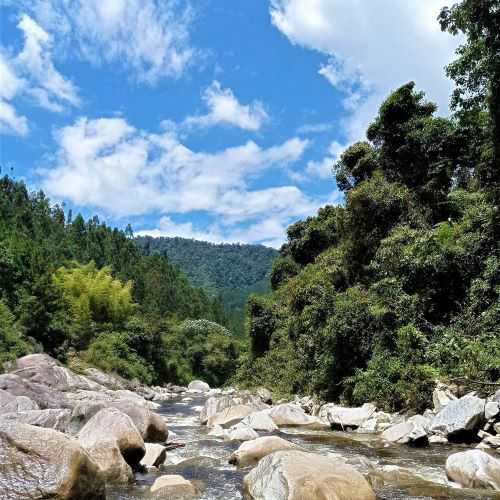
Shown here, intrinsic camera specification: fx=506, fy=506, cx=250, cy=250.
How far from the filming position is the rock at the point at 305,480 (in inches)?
261

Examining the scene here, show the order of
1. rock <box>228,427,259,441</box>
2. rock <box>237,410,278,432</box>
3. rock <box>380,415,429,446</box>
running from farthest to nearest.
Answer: rock <box>237,410,278,432</box> < rock <box>228,427,259,441</box> < rock <box>380,415,429,446</box>

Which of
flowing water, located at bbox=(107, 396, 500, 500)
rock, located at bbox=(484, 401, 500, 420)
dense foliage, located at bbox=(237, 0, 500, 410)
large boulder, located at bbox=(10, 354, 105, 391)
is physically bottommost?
flowing water, located at bbox=(107, 396, 500, 500)

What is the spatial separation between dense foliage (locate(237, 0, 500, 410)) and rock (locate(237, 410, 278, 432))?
336cm

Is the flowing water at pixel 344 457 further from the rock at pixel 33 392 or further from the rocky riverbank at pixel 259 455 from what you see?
the rock at pixel 33 392

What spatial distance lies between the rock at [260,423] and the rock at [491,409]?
21.5ft

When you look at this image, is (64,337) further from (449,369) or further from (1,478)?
(1,478)

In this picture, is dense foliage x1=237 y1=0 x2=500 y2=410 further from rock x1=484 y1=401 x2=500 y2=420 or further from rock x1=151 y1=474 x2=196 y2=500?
rock x1=151 y1=474 x2=196 y2=500

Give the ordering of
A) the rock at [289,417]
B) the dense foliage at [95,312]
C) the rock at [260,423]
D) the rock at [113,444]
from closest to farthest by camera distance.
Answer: the rock at [113,444], the rock at [260,423], the rock at [289,417], the dense foliage at [95,312]

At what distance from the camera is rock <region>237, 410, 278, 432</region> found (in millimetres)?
15508

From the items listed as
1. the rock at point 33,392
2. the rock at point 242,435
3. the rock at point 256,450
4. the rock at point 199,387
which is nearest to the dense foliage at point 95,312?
the rock at point 199,387

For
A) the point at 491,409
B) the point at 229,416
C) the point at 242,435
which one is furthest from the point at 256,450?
the point at 229,416

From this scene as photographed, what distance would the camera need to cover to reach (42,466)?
6.23 m

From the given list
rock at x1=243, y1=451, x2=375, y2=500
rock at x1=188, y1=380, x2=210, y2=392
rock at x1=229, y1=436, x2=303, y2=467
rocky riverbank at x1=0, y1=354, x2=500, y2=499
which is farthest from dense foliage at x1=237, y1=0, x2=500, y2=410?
rock at x1=188, y1=380, x2=210, y2=392

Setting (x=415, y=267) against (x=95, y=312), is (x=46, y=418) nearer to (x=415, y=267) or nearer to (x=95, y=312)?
(x=415, y=267)
